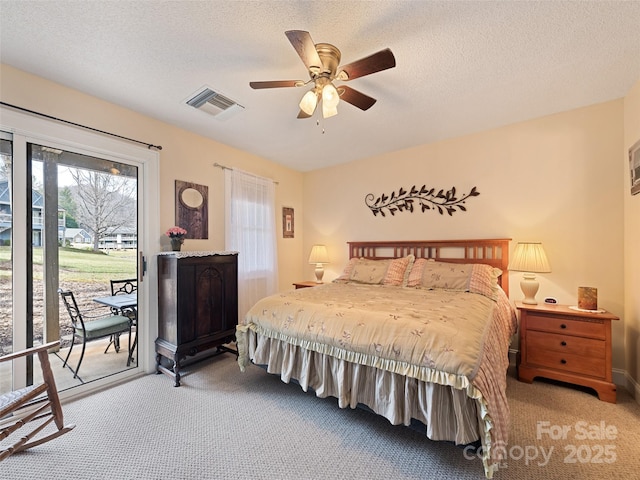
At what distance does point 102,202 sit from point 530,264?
410cm

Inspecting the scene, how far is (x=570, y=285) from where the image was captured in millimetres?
2707

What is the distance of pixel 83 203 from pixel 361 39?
8.74 feet

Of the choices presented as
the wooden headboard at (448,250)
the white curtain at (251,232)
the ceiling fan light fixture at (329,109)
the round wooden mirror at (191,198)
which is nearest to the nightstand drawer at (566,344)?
the wooden headboard at (448,250)

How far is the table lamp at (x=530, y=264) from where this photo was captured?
260 centimetres

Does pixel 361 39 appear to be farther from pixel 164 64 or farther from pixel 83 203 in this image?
pixel 83 203

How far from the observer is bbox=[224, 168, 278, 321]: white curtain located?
3562mm

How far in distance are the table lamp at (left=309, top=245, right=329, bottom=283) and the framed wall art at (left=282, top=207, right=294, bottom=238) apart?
0.56m

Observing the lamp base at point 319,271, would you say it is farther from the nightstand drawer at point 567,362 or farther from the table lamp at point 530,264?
the nightstand drawer at point 567,362

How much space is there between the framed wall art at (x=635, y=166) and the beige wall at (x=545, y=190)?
0.20 meters

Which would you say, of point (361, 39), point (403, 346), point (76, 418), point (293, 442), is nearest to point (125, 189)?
point (76, 418)

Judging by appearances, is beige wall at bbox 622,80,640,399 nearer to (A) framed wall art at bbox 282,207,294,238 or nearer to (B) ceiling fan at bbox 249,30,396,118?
(B) ceiling fan at bbox 249,30,396,118

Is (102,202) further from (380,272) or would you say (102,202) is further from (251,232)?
(380,272)

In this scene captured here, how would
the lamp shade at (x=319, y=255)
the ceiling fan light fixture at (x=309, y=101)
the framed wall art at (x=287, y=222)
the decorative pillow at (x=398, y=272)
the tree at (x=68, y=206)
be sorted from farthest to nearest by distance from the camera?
the framed wall art at (x=287, y=222) → the lamp shade at (x=319, y=255) → the decorative pillow at (x=398, y=272) → the tree at (x=68, y=206) → the ceiling fan light fixture at (x=309, y=101)

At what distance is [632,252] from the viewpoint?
2324 millimetres
